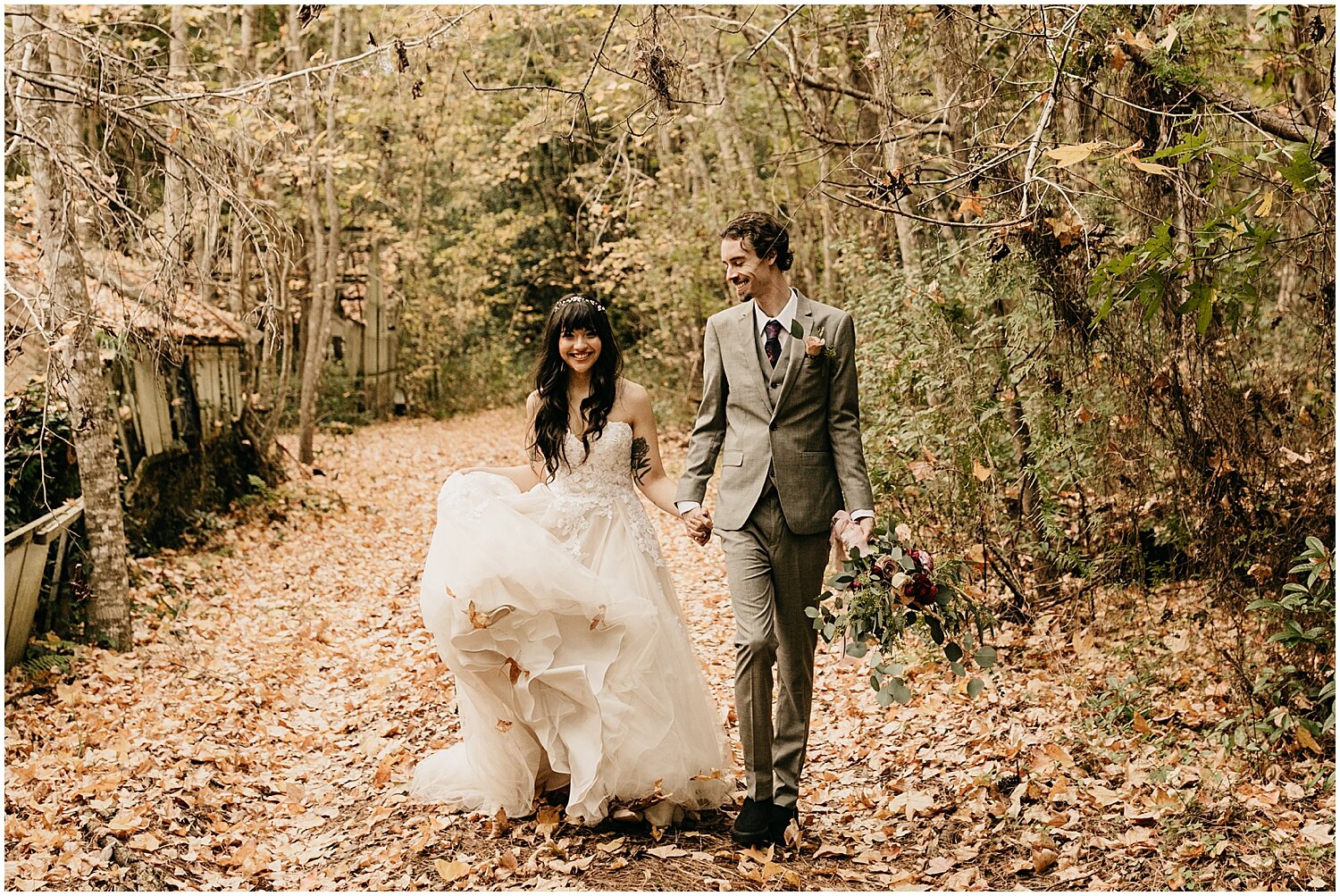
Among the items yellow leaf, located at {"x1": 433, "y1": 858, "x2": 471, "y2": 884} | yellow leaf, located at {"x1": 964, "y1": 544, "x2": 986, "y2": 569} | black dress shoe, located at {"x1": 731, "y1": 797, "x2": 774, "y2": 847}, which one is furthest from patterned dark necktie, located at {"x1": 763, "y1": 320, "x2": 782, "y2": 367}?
yellow leaf, located at {"x1": 964, "y1": 544, "x2": 986, "y2": 569}

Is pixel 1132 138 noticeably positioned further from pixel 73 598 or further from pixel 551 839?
pixel 73 598

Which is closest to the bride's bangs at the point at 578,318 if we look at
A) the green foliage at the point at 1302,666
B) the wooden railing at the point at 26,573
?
the green foliage at the point at 1302,666

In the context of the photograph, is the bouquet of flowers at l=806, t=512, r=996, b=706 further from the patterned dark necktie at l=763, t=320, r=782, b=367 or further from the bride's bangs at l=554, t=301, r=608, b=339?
the bride's bangs at l=554, t=301, r=608, b=339

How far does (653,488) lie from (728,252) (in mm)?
1157

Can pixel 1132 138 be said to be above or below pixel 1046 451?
above

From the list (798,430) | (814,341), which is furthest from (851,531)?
(814,341)

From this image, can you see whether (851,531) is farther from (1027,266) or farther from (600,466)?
(1027,266)

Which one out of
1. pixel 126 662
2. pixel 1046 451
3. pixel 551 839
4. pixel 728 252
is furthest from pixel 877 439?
pixel 126 662

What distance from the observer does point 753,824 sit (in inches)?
166

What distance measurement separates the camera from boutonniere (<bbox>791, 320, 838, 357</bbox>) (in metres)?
4.25

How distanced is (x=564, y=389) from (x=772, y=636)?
1449mm

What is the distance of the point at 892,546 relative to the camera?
3.87m

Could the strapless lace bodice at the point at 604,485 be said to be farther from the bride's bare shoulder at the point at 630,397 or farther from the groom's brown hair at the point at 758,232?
the groom's brown hair at the point at 758,232

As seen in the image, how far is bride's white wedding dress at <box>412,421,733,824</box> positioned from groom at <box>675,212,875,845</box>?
35cm
